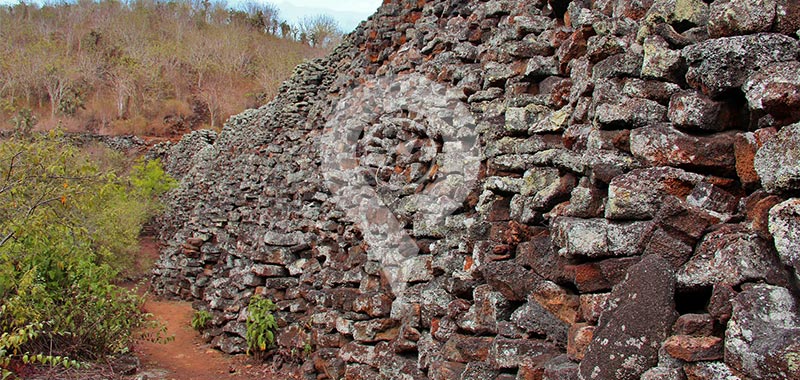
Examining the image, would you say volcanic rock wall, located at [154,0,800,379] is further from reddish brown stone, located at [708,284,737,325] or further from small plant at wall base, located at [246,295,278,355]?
small plant at wall base, located at [246,295,278,355]

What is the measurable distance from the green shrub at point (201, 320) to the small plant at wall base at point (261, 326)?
1602 millimetres

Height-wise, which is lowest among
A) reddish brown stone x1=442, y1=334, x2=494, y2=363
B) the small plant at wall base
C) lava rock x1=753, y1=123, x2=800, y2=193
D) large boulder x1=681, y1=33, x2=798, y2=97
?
the small plant at wall base

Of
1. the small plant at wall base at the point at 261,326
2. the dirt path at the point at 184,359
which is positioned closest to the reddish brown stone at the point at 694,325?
the small plant at wall base at the point at 261,326

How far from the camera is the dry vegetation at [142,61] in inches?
1441

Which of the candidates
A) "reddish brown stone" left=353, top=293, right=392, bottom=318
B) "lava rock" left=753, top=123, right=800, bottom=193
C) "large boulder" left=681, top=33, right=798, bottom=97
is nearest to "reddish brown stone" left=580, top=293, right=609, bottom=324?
"lava rock" left=753, top=123, right=800, bottom=193

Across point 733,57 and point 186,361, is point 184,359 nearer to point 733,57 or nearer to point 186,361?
point 186,361

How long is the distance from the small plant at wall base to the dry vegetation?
27868 millimetres

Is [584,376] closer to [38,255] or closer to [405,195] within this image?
[405,195]

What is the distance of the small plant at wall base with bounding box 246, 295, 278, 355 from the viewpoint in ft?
24.8

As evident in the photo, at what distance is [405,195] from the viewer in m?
5.68

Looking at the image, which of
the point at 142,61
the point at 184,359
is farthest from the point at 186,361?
the point at 142,61

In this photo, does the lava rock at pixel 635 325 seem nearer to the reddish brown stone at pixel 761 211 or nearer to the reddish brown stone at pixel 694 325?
the reddish brown stone at pixel 694 325

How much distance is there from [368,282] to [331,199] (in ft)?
6.94

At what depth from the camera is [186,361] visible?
829cm
